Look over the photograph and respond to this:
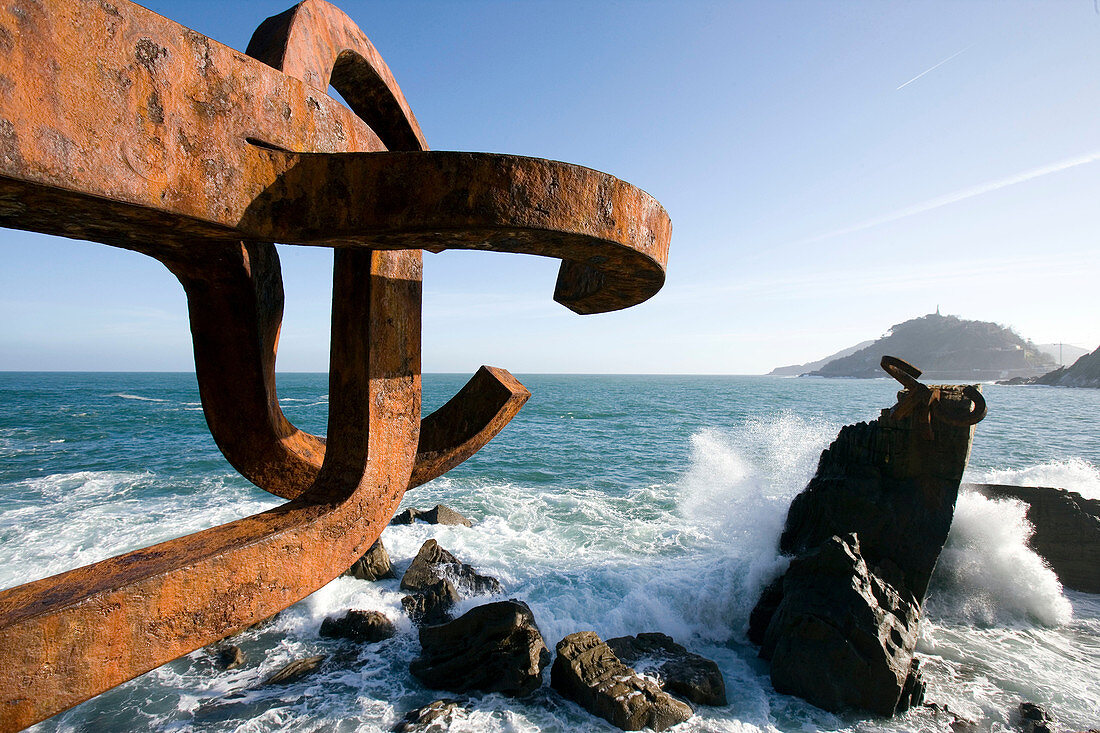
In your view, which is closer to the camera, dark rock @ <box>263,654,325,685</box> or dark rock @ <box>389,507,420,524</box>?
dark rock @ <box>263,654,325,685</box>


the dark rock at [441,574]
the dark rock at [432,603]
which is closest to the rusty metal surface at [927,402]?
the dark rock at [441,574]

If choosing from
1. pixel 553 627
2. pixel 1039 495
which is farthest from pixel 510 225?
pixel 1039 495

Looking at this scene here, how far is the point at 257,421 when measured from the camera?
7.98 feet

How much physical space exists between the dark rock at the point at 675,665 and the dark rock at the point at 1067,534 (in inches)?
292

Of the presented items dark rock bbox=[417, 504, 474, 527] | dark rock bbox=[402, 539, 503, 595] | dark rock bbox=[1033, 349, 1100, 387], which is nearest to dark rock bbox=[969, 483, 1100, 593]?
dark rock bbox=[402, 539, 503, 595]

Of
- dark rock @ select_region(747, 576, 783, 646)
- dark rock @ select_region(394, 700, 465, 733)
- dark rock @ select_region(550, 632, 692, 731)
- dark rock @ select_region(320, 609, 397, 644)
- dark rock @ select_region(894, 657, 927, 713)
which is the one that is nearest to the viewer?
dark rock @ select_region(394, 700, 465, 733)

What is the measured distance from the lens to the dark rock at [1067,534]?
9.92 meters

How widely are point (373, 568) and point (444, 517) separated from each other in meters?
3.09

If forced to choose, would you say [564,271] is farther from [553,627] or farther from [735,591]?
[735,591]

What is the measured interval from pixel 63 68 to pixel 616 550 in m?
11.0

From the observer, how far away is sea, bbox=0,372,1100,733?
620 centimetres

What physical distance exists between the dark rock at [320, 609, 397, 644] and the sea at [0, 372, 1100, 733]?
0.45ft

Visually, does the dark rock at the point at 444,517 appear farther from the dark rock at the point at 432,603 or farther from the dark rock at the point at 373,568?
the dark rock at the point at 432,603

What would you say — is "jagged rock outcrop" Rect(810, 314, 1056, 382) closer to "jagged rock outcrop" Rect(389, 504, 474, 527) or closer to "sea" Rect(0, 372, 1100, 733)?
"sea" Rect(0, 372, 1100, 733)
